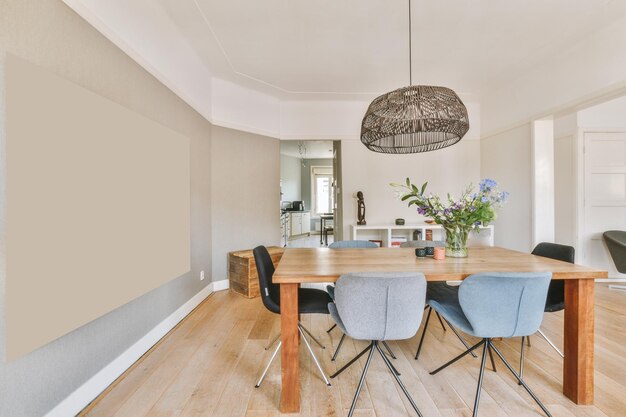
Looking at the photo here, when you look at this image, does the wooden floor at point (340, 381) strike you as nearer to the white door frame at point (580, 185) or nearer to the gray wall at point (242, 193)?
the gray wall at point (242, 193)

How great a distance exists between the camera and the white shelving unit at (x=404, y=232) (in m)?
4.43

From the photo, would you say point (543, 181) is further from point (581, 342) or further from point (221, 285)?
point (221, 285)

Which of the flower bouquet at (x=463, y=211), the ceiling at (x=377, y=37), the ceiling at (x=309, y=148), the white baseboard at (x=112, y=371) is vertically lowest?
the white baseboard at (x=112, y=371)

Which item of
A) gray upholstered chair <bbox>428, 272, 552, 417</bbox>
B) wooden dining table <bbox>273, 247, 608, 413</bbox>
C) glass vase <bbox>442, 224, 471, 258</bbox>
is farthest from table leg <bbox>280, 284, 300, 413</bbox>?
glass vase <bbox>442, 224, 471, 258</bbox>

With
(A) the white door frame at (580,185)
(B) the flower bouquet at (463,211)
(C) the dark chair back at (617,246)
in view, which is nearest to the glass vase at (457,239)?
(B) the flower bouquet at (463,211)

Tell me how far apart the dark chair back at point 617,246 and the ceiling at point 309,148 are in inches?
206

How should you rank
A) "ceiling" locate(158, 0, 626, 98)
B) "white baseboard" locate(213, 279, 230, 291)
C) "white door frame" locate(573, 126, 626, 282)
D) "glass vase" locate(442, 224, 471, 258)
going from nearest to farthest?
"glass vase" locate(442, 224, 471, 258)
"ceiling" locate(158, 0, 626, 98)
"white baseboard" locate(213, 279, 230, 291)
"white door frame" locate(573, 126, 626, 282)

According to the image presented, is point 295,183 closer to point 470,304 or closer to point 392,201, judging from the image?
point 392,201

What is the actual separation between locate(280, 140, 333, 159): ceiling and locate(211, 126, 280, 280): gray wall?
278 centimetres

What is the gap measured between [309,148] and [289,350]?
6.91 metres

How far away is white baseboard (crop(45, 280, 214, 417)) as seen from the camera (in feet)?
5.03

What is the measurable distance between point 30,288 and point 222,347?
144 centimetres

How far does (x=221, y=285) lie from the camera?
3.88 metres

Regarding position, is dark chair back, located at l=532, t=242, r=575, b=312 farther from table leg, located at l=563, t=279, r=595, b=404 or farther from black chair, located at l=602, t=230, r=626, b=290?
black chair, located at l=602, t=230, r=626, b=290
